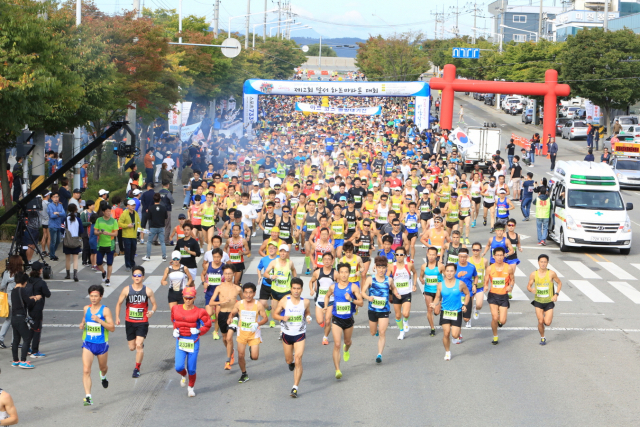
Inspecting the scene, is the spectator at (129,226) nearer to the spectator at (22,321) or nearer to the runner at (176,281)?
the runner at (176,281)

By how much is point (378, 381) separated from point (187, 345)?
2756 mm

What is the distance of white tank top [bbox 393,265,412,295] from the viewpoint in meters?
13.4

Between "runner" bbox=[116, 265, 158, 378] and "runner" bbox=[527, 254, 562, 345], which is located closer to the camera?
"runner" bbox=[116, 265, 158, 378]

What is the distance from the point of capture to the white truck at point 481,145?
41469 mm

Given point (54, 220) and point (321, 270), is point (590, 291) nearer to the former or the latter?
point (321, 270)

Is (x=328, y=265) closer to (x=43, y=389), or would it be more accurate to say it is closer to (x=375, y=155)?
(x=43, y=389)

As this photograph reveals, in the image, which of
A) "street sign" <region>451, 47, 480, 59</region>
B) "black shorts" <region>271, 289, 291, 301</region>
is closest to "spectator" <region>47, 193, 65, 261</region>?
"black shorts" <region>271, 289, 291, 301</region>

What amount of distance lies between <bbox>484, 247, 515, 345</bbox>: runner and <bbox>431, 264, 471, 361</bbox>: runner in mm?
1171

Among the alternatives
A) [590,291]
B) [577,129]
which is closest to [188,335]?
[590,291]

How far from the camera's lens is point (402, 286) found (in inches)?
532

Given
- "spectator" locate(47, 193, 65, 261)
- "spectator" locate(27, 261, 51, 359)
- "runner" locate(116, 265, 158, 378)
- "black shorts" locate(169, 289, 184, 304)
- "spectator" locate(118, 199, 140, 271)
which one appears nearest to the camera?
"runner" locate(116, 265, 158, 378)

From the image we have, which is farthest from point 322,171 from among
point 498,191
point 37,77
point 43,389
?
point 43,389

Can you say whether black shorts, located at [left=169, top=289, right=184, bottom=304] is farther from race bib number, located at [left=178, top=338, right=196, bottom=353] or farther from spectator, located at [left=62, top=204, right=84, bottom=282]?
spectator, located at [left=62, top=204, right=84, bottom=282]

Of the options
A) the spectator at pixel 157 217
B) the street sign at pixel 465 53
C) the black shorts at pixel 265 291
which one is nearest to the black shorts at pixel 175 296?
the black shorts at pixel 265 291
